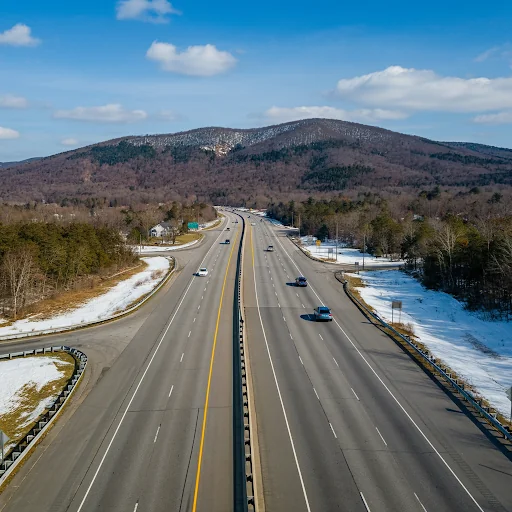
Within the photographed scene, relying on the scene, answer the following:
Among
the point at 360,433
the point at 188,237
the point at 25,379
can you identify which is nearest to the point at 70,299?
the point at 25,379

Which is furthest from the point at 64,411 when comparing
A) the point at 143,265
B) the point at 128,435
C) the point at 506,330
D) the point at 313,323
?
the point at 143,265

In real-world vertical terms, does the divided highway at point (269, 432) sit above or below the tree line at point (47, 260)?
below

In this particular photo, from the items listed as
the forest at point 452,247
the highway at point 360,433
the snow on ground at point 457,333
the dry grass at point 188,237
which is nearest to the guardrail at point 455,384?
the highway at point 360,433

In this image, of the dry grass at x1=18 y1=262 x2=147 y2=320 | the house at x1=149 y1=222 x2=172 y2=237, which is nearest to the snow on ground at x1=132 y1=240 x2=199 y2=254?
the house at x1=149 y1=222 x2=172 y2=237

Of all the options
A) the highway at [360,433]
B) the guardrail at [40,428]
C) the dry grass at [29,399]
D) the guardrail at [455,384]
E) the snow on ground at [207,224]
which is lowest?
the dry grass at [29,399]

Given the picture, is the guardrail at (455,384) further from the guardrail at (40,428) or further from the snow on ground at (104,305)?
the snow on ground at (104,305)

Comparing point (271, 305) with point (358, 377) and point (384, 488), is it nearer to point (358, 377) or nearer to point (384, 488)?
point (358, 377)

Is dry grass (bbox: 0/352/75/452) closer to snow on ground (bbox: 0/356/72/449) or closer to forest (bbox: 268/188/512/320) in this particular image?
snow on ground (bbox: 0/356/72/449)

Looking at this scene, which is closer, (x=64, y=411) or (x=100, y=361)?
(x=64, y=411)
